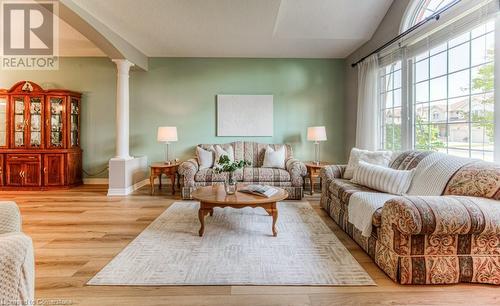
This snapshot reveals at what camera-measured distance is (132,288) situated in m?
1.98

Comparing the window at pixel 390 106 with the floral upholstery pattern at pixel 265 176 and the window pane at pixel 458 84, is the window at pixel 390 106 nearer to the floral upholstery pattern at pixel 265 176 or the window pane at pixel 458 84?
the window pane at pixel 458 84

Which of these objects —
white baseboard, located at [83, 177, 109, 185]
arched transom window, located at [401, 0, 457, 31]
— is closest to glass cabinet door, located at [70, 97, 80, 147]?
white baseboard, located at [83, 177, 109, 185]

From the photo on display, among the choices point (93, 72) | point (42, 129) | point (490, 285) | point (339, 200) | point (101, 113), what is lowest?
point (490, 285)

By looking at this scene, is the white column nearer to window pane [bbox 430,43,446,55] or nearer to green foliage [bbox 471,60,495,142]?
window pane [bbox 430,43,446,55]

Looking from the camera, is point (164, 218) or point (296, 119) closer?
point (164, 218)

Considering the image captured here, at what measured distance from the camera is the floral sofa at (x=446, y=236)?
1.90 m

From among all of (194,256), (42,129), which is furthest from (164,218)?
(42,129)

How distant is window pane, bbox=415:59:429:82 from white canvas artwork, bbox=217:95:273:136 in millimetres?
2757

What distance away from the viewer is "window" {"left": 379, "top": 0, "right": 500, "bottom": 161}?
8.80 feet

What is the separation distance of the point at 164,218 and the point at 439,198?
299 centimetres

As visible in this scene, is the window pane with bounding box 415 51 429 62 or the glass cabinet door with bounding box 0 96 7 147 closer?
the window pane with bounding box 415 51 429 62

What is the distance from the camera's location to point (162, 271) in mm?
2209

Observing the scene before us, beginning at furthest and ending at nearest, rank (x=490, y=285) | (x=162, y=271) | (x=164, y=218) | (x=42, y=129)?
1. (x=42, y=129)
2. (x=164, y=218)
3. (x=162, y=271)
4. (x=490, y=285)

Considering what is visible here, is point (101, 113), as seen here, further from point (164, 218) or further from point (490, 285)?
point (490, 285)
